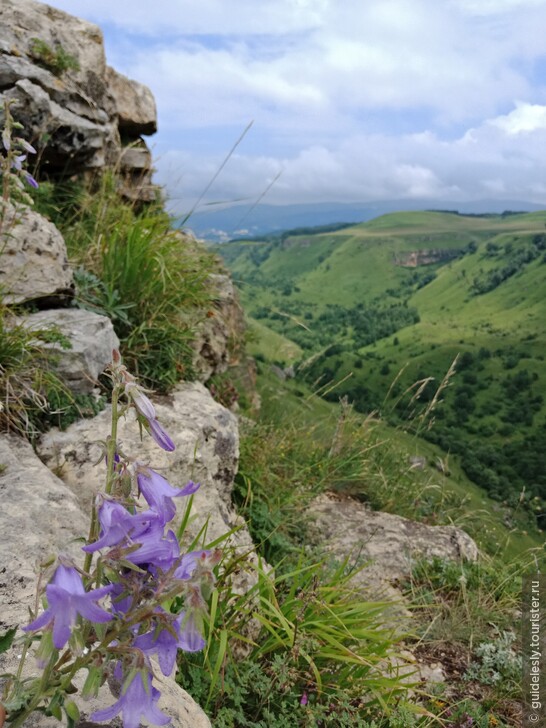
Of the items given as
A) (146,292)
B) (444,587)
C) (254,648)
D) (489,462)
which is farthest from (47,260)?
(489,462)

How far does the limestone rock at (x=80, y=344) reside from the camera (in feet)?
16.2

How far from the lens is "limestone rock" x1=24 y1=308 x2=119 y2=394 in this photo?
4941 mm

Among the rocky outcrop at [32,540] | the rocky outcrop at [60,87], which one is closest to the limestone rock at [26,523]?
the rocky outcrop at [32,540]

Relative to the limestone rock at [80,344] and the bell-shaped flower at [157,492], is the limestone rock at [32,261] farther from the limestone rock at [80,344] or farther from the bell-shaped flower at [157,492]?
the bell-shaped flower at [157,492]

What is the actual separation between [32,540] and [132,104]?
947cm

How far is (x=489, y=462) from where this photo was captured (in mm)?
76375

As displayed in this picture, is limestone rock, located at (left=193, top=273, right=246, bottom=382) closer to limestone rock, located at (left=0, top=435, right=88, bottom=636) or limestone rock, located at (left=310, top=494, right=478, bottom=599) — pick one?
limestone rock, located at (left=310, top=494, right=478, bottom=599)

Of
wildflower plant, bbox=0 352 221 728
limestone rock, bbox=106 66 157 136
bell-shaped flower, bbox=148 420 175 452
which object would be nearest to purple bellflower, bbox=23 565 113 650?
wildflower plant, bbox=0 352 221 728

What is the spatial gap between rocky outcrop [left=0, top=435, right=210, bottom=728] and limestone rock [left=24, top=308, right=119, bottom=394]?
2.69 feet

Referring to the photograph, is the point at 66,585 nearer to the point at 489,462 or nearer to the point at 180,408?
the point at 180,408

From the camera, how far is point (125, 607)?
1406mm

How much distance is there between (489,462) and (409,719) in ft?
261

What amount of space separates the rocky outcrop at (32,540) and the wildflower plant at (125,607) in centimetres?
46

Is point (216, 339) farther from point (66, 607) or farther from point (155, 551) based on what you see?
point (66, 607)
